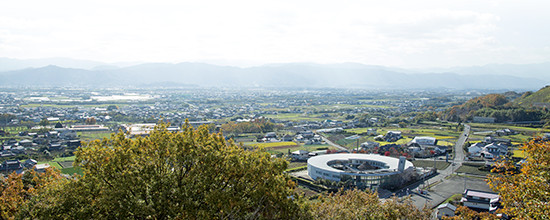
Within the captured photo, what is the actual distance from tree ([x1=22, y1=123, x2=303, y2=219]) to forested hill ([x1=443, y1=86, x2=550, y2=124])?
157ft

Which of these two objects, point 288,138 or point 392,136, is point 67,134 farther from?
point 392,136

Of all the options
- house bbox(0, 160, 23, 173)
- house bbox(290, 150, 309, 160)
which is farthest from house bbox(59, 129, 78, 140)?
house bbox(290, 150, 309, 160)

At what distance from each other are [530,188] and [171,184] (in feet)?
22.5

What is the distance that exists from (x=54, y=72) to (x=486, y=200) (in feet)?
653

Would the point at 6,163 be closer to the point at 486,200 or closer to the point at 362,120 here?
the point at 486,200

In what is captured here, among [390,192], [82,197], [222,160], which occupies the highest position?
[222,160]

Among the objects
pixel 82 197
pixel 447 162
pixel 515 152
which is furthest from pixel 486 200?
pixel 82 197

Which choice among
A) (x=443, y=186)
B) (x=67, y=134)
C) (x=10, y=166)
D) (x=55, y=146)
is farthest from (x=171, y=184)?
(x=67, y=134)

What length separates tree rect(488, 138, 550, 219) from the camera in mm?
6520

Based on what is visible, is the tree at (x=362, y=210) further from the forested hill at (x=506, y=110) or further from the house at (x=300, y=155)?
the forested hill at (x=506, y=110)

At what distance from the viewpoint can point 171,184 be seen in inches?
290

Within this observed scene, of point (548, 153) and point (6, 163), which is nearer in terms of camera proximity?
point (548, 153)

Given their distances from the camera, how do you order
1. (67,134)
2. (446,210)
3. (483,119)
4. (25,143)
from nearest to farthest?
(446,210)
(25,143)
(67,134)
(483,119)

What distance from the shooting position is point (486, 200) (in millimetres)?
19062
